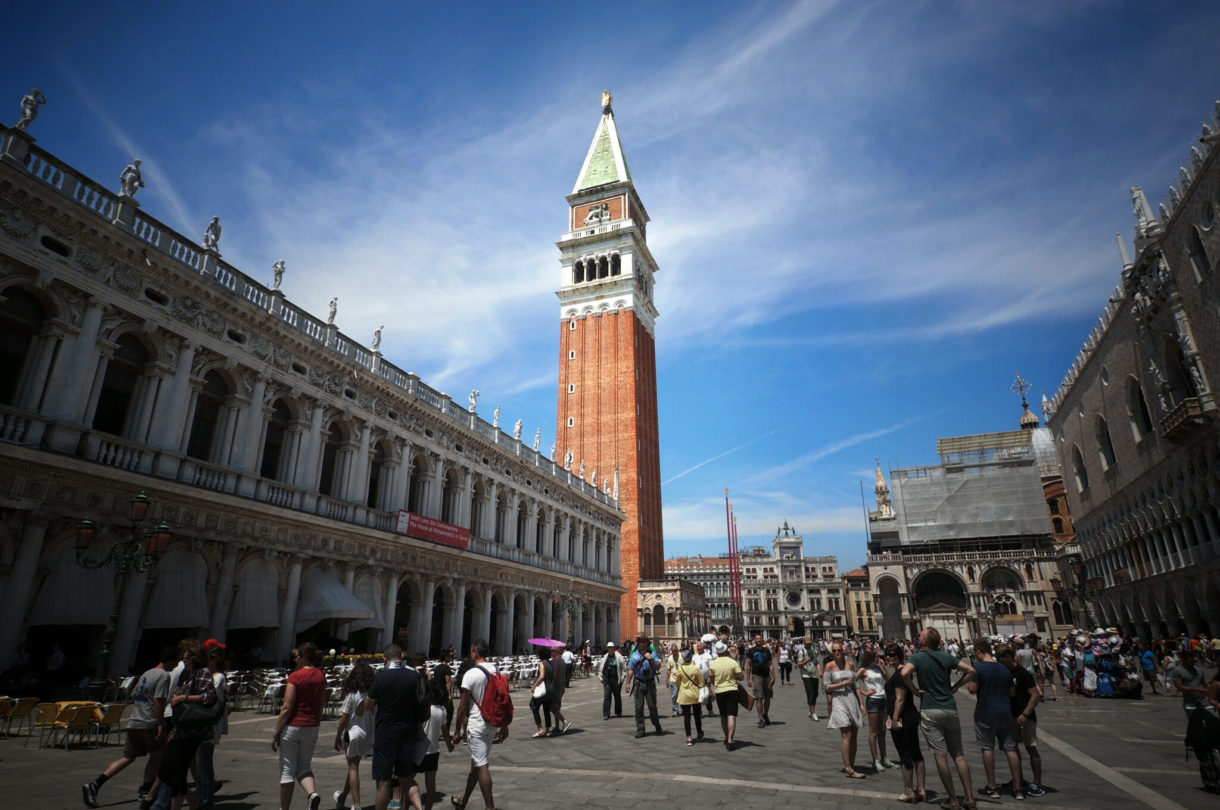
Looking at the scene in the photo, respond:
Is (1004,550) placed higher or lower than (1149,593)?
higher

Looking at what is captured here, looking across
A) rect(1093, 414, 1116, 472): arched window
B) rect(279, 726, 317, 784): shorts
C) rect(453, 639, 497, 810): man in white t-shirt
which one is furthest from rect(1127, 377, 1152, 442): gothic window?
rect(279, 726, 317, 784): shorts

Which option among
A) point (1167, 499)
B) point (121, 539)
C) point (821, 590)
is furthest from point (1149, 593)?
point (821, 590)

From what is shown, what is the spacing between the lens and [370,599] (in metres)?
22.7

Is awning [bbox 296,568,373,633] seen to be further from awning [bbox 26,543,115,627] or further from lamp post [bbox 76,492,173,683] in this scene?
awning [bbox 26,543,115,627]

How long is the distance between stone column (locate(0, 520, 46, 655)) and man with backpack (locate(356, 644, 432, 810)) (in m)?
12.0

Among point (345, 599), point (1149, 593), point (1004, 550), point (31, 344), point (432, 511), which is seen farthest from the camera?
point (1004, 550)

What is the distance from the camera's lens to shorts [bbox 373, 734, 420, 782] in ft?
19.0

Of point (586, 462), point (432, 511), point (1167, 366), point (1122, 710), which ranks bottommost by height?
point (1122, 710)

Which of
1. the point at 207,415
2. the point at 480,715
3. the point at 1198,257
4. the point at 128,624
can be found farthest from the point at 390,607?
the point at 1198,257

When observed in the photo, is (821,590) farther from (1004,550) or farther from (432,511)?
(432,511)

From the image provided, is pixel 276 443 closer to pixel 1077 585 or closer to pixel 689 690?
pixel 689 690

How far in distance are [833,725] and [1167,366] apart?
96.7 ft

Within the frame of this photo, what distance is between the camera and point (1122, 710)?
15383 millimetres

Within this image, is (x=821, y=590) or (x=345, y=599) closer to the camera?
(x=345, y=599)
